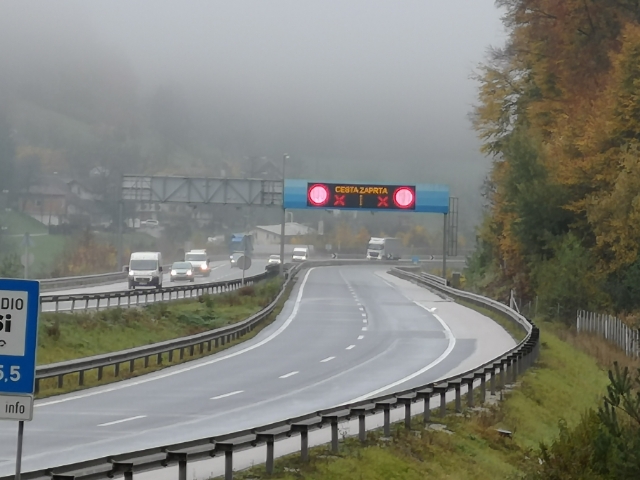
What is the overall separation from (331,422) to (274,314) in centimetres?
3430

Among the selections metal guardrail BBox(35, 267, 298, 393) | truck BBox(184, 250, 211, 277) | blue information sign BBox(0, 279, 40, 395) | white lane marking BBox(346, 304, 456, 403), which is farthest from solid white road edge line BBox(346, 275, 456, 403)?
truck BBox(184, 250, 211, 277)

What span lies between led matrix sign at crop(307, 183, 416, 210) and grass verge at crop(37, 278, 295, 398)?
806 inches

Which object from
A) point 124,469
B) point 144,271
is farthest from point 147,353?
point 144,271

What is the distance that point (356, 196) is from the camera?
232 feet

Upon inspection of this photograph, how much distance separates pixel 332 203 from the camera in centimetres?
7075

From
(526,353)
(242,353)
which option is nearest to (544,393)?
(526,353)

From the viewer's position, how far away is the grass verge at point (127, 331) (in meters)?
27.4

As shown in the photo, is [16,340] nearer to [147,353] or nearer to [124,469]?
[124,469]

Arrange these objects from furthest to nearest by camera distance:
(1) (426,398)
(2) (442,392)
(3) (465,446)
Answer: (2) (442,392)
(1) (426,398)
(3) (465,446)

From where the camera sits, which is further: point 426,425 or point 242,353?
point 242,353

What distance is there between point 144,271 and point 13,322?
57.3 metres

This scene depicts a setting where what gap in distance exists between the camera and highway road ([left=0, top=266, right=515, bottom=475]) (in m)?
17.6

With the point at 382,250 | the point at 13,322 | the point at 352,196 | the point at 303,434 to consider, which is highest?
the point at 352,196

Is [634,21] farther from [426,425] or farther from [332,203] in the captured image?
[426,425]
